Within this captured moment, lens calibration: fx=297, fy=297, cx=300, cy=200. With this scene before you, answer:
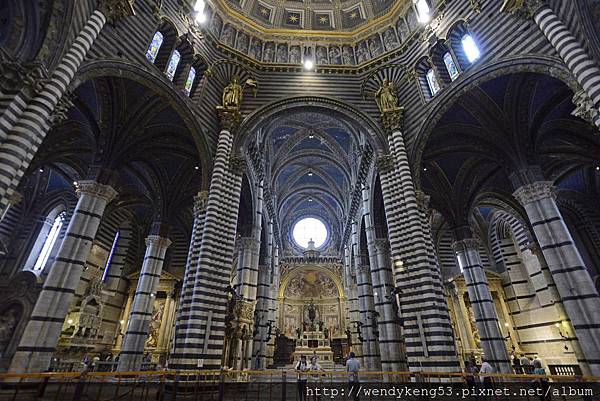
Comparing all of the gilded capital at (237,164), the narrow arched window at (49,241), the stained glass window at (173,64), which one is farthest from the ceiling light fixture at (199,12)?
the narrow arched window at (49,241)

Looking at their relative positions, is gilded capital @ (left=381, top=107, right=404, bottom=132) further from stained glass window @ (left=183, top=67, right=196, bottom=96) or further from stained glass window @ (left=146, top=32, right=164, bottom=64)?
stained glass window @ (left=146, top=32, right=164, bottom=64)

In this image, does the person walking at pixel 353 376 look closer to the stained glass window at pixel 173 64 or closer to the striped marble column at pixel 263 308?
the striped marble column at pixel 263 308

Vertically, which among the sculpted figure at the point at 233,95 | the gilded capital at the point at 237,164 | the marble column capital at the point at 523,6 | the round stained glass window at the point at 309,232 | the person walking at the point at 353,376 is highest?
the round stained glass window at the point at 309,232

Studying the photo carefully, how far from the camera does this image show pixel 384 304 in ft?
51.0

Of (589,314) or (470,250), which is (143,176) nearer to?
(470,250)

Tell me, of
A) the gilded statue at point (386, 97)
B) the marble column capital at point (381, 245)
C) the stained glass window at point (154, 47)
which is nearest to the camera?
the stained glass window at point (154, 47)

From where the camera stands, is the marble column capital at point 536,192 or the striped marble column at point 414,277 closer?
the striped marble column at point 414,277

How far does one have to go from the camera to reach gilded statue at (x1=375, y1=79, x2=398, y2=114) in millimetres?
15334

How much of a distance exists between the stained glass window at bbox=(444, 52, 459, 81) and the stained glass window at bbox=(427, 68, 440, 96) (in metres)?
0.66

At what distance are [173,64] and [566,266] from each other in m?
18.9

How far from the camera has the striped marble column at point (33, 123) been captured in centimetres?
677

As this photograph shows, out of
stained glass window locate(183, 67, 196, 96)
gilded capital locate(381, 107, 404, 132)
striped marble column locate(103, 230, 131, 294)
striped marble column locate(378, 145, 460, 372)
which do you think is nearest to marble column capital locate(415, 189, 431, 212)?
striped marble column locate(378, 145, 460, 372)

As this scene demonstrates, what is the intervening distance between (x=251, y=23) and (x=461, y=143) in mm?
14273

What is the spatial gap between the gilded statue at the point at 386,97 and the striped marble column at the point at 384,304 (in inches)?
227
